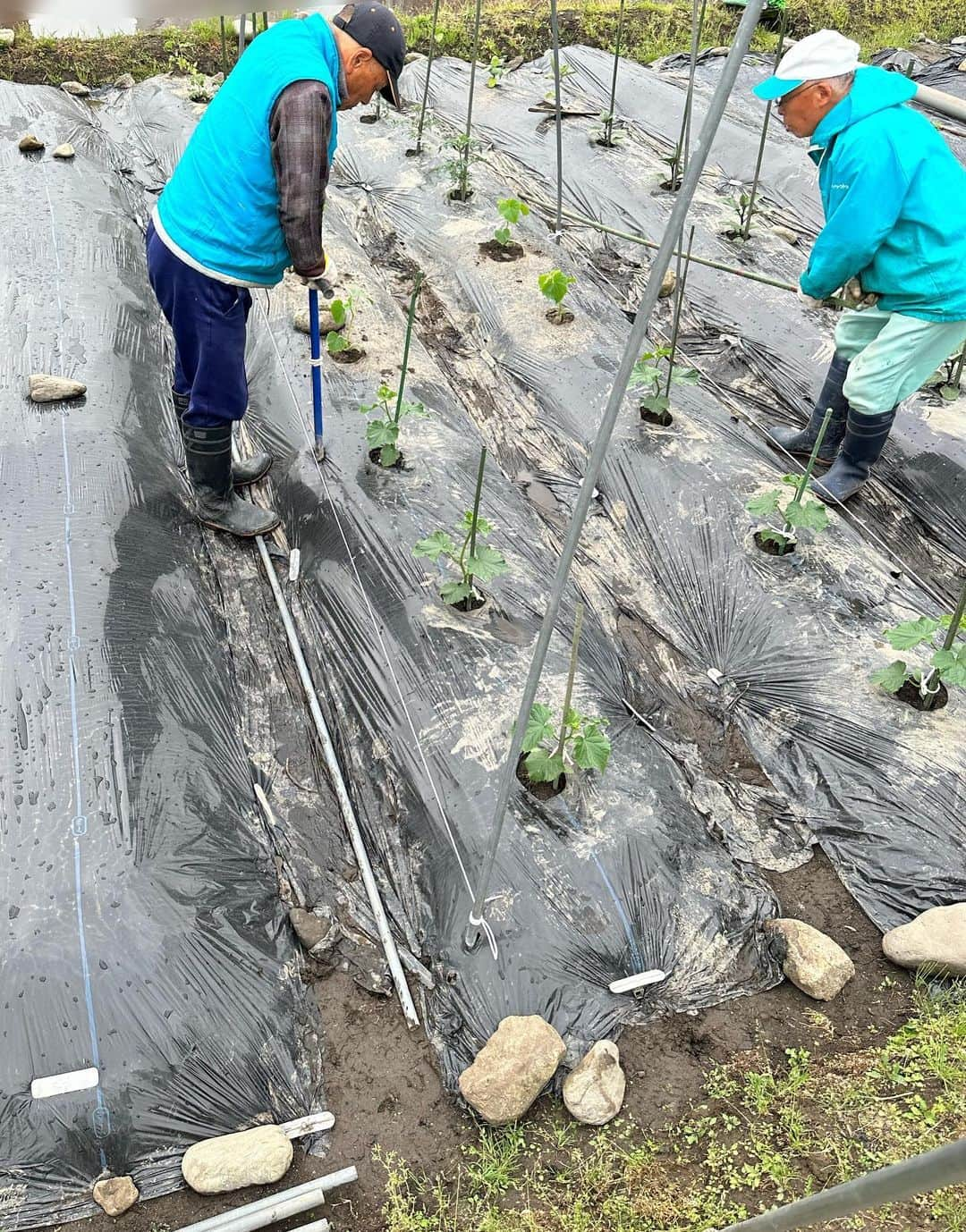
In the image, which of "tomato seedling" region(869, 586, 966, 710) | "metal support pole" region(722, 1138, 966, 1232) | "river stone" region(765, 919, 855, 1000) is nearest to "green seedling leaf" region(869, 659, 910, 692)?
"tomato seedling" region(869, 586, 966, 710)

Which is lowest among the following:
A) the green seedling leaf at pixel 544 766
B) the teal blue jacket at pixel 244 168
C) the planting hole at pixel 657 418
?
the green seedling leaf at pixel 544 766

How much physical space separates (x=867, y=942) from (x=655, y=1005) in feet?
2.00

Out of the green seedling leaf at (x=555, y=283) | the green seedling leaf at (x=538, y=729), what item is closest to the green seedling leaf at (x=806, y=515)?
the green seedling leaf at (x=538, y=729)

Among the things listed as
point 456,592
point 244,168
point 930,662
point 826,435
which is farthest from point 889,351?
point 244,168

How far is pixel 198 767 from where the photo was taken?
93.7 inches

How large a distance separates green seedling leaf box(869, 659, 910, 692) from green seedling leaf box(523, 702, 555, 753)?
1.08 meters

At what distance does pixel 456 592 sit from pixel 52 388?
1550 mm

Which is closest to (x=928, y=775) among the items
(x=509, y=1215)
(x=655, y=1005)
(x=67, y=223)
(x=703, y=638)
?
(x=703, y=638)

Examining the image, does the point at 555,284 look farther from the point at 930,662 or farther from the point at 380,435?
the point at 930,662

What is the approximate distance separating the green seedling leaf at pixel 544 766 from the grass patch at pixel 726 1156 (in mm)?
783

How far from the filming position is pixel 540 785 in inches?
97.6

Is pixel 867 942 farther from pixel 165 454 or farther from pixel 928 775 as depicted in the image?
pixel 165 454

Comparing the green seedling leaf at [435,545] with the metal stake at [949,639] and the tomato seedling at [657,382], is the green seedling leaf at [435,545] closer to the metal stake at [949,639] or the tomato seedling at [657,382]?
the tomato seedling at [657,382]

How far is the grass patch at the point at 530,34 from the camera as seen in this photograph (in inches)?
253
